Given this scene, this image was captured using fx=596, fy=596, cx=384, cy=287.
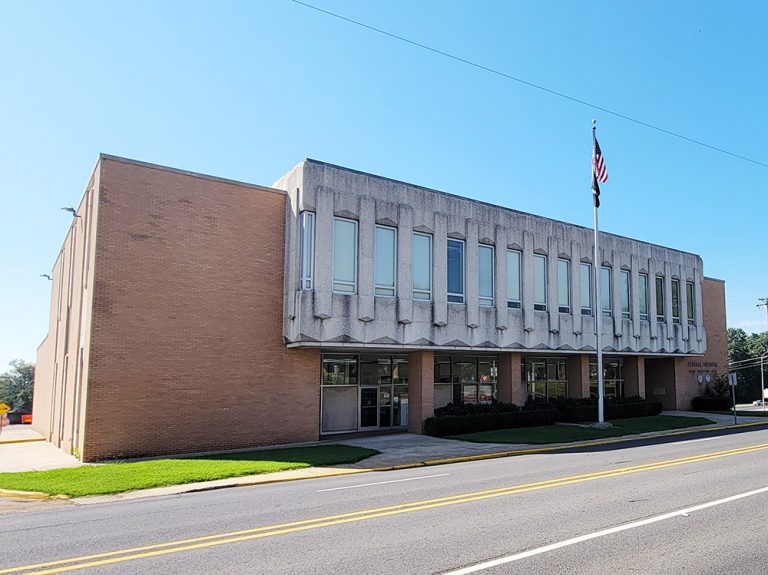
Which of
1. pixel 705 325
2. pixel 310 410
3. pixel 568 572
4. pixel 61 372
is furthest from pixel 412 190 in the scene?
pixel 705 325

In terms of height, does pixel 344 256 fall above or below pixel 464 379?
above

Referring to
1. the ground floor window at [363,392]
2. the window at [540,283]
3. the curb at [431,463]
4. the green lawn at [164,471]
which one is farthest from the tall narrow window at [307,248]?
the window at [540,283]

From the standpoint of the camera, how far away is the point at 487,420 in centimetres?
2408

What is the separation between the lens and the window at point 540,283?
27.3 meters

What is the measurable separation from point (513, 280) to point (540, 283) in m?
1.88

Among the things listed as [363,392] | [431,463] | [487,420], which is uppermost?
[363,392]

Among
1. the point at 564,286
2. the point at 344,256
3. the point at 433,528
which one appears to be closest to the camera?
the point at 433,528

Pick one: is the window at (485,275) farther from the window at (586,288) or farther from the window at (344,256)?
the window at (586,288)

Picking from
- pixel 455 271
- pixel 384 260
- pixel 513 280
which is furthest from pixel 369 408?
pixel 513 280

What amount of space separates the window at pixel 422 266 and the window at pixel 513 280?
4.54 m

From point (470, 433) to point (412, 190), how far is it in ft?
32.1

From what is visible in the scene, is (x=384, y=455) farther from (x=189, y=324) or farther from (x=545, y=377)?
(x=545, y=377)

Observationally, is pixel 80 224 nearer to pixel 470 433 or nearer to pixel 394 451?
pixel 394 451

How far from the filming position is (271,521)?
867cm
